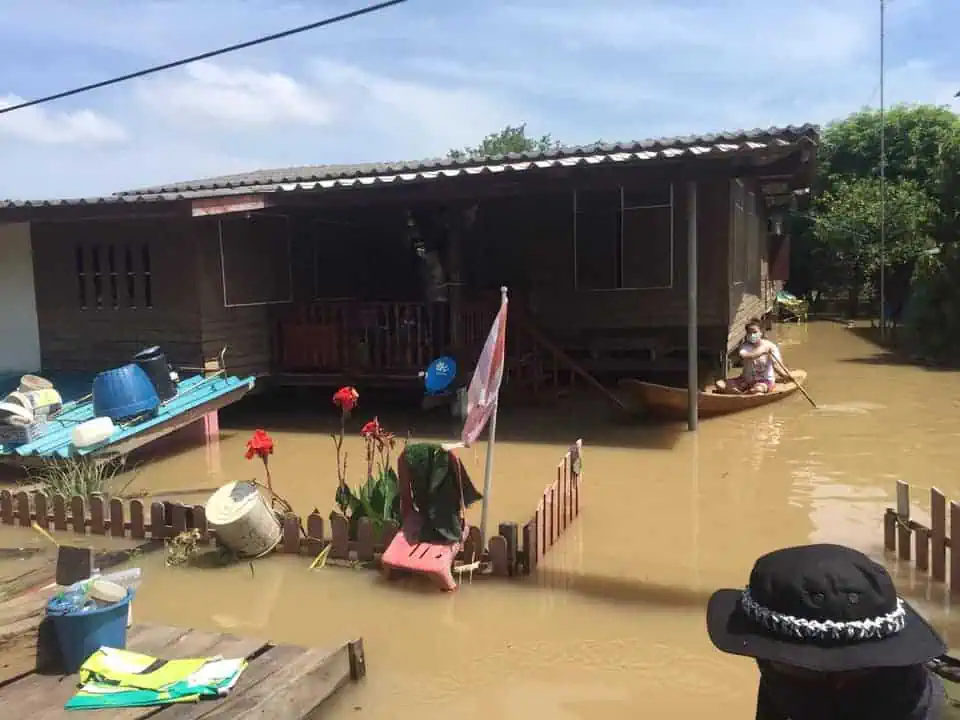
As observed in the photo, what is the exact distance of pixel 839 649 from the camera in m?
1.38

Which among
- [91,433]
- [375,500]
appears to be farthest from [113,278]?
[375,500]

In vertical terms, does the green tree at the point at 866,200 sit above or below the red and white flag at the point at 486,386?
above

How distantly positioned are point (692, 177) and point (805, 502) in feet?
13.8

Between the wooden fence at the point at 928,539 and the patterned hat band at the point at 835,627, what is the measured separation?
4.14 meters

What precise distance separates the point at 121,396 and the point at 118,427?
0.39 m

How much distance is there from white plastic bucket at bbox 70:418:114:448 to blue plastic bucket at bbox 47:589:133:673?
4.51m

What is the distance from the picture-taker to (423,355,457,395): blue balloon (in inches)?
434

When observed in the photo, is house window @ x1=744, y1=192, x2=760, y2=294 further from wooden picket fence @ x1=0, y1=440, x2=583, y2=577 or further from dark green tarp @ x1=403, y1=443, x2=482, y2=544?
dark green tarp @ x1=403, y1=443, x2=482, y2=544

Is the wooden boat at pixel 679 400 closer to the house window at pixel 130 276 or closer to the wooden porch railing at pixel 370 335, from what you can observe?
the wooden porch railing at pixel 370 335

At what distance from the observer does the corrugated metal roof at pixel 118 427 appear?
326 inches

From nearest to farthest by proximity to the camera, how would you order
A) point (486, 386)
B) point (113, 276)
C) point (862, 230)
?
1. point (486, 386)
2. point (113, 276)
3. point (862, 230)

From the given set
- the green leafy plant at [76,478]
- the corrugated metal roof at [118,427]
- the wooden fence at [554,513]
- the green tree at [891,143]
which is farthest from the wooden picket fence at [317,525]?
the green tree at [891,143]

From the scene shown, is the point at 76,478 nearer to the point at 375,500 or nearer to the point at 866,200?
the point at 375,500

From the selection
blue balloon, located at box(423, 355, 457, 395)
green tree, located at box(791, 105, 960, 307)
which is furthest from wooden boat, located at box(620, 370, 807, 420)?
green tree, located at box(791, 105, 960, 307)
